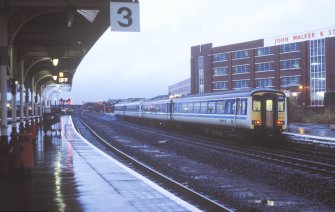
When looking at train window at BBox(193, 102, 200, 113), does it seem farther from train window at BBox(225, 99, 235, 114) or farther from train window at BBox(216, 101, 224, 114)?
train window at BBox(225, 99, 235, 114)

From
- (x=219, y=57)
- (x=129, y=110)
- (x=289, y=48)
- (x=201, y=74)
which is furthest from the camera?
(x=201, y=74)

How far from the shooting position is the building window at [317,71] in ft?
243

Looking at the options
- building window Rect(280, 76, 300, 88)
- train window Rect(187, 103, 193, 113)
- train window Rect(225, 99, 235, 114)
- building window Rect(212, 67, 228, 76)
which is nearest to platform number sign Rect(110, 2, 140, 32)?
train window Rect(225, 99, 235, 114)

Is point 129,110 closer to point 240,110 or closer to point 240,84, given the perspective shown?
point 240,84

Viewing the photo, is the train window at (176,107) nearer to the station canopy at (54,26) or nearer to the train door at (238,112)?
the train door at (238,112)

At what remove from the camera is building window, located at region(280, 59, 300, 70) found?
3071 inches

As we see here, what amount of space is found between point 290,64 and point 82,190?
73.9m

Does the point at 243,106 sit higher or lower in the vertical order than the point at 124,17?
lower

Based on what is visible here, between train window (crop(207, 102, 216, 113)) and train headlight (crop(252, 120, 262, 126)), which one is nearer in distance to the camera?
train headlight (crop(252, 120, 262, 126))

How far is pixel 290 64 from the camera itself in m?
79.0

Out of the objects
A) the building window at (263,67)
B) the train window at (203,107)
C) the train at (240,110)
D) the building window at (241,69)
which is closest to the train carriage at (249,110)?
the train at (240,110)

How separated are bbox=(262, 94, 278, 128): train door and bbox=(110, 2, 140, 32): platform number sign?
15.6 meters

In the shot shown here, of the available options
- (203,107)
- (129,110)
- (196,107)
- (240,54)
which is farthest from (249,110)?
(240,54)

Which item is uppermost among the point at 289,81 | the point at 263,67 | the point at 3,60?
the point at 263,67
